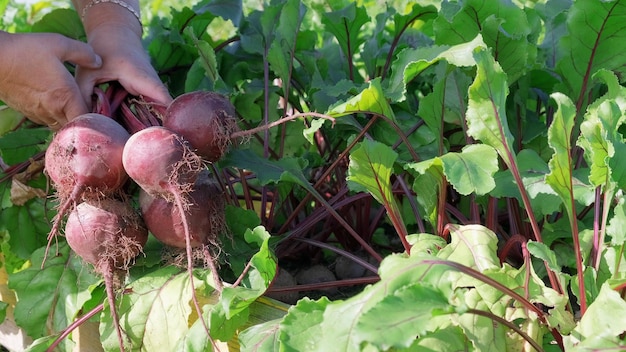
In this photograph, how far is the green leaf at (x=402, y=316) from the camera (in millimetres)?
753

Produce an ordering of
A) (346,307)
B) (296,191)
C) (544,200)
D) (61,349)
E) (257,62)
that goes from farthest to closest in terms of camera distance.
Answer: (257,62) < (296,191) < (61,349) < (544,200) < (346,307)

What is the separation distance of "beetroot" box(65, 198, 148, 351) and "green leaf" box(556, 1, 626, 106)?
0.94 m

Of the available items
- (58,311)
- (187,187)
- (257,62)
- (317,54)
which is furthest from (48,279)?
(317,54)

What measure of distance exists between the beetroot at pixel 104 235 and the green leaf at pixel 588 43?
0.94m

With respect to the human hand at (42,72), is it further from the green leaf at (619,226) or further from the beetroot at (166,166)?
the green leaf at (619,226)

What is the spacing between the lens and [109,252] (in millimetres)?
1271

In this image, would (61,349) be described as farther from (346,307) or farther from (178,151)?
(346,307)

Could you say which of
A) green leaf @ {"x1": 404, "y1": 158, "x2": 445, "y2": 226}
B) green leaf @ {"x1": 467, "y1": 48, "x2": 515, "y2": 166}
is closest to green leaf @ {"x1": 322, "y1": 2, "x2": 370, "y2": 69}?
green leaf @ {"x1": 404, "y1": 158, "x2": 445, "y2": 226}

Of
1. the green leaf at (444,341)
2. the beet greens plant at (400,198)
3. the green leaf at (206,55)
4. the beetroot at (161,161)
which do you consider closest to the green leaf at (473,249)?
the beet greens plant at (400,198)

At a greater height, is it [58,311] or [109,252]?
[109,252]

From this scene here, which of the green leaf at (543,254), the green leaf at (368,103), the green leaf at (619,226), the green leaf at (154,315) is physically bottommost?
the green leaf at (154,315)

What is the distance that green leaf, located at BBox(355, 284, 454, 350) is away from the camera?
2.47 ft

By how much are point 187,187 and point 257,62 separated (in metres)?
0.71

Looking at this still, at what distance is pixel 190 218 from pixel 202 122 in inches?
7.3
